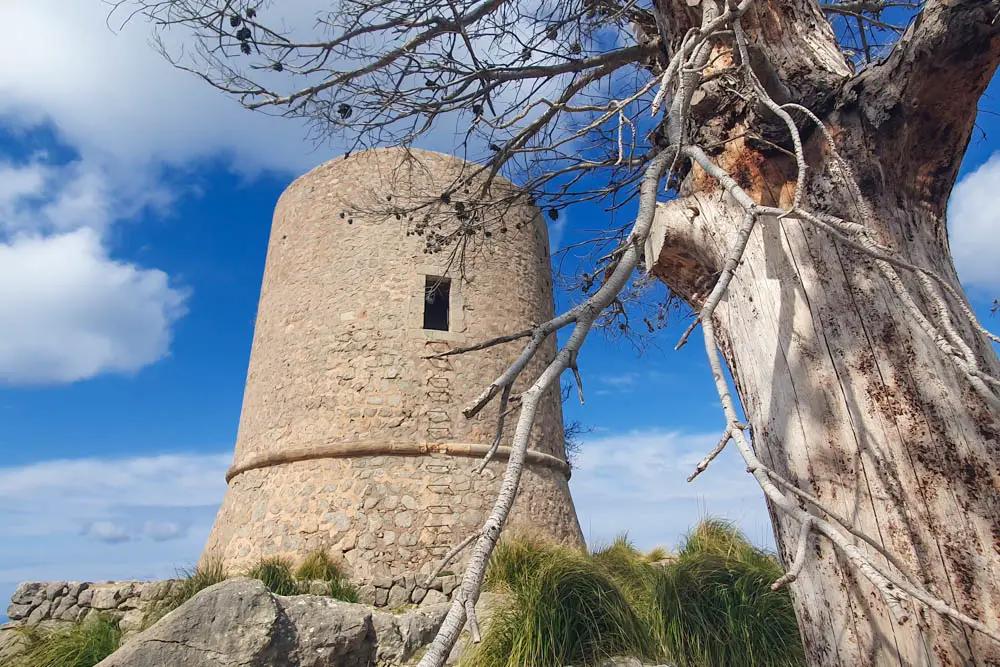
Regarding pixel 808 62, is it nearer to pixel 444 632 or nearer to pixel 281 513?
pixel 444 632

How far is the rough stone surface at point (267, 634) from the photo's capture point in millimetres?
3809

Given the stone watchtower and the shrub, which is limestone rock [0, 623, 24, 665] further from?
the shrub

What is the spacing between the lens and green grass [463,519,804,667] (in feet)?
13.3

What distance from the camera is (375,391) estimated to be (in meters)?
6.63

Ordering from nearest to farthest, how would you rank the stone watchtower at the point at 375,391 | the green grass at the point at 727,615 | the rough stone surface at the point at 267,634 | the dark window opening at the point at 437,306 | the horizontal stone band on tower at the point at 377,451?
1. the rough stone surface at the point at 267,634
2. the green grass at the point at 727,615
3. the stone watchtower at the point at 375,391
4. the horizontal stone band on tower at the point at 377,451
5. the dark window opening at the point at 437,306

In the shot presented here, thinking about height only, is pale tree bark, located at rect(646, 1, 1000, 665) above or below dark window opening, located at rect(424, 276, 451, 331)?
below

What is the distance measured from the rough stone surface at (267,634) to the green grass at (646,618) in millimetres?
886

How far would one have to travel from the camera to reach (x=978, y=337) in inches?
80.0

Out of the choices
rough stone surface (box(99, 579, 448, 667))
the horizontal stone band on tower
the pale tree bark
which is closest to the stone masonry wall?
rough stone surface (box(99, 579, 448, 667))

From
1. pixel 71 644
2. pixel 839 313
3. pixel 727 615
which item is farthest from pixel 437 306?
pixel 839 313

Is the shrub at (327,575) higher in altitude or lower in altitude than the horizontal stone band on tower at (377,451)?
lower

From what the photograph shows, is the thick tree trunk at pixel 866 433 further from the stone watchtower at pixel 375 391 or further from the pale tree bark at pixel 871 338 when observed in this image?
the stone watchtower at pixel 375 391

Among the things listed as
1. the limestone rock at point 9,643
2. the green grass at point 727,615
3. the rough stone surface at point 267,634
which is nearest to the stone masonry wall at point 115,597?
the limestone rock at point 9,643

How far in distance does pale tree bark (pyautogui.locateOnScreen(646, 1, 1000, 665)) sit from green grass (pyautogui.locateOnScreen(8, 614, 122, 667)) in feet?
16.8
